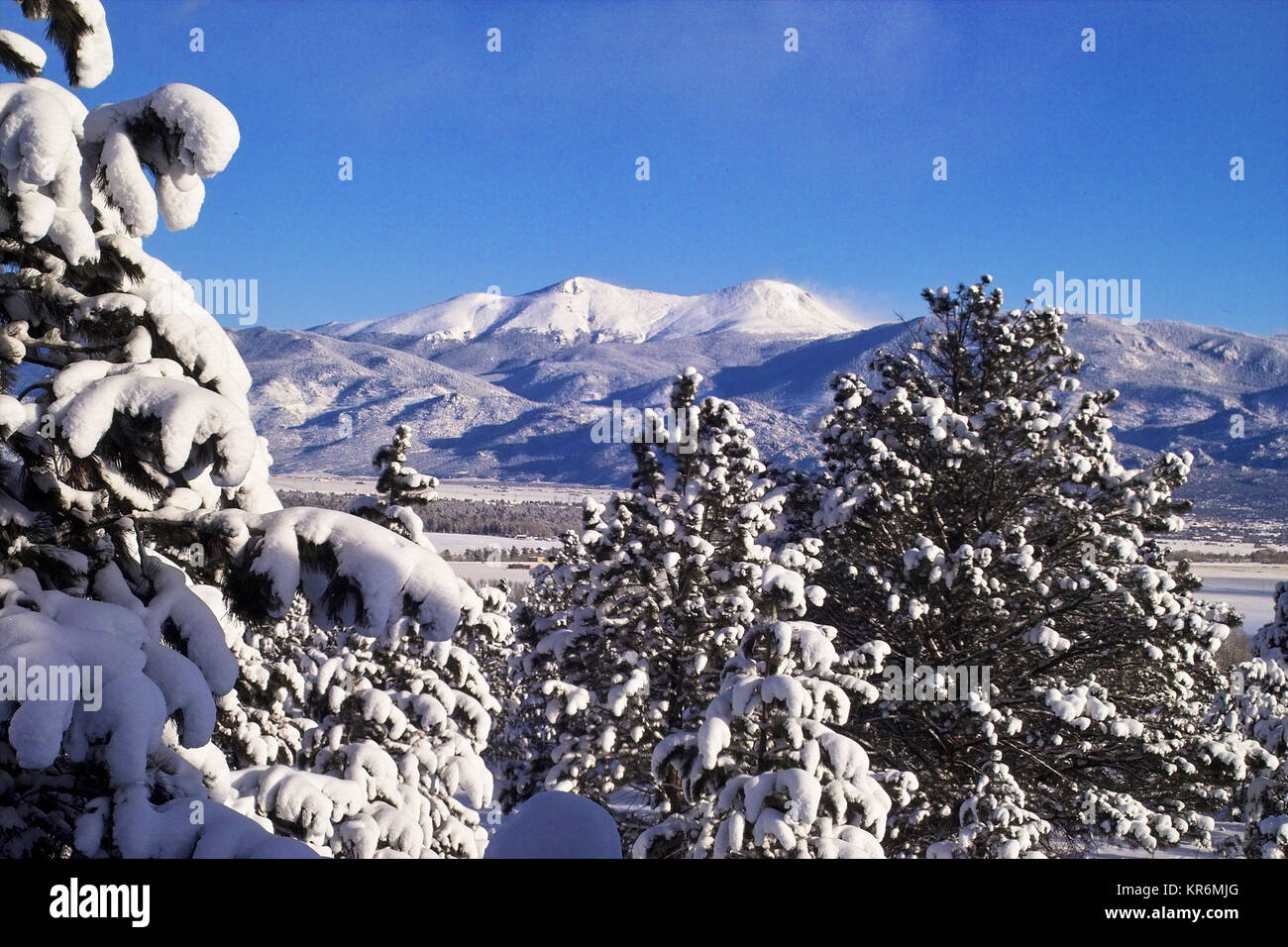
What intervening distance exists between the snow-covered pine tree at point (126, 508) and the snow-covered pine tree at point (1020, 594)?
35.3 ft

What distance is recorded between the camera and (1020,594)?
1502 cm

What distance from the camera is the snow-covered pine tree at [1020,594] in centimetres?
1328

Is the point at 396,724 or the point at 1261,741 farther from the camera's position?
the point at 1261,741

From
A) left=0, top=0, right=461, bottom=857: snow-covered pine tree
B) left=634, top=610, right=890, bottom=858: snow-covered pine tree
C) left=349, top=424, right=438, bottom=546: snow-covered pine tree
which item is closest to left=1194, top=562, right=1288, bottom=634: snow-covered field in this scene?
left=349, top=424, right=438, bottom=546: snow-covered pine tree

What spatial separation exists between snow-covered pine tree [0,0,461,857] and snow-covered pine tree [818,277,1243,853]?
35.3 feet

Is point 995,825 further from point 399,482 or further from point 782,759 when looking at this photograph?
point 399,482

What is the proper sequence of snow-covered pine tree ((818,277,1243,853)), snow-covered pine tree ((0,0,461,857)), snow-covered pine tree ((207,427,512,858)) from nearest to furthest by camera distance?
snow-covered pine tree ((0,0,461,857)) → snow-covered pine tree ((207,427,512,858)) → snow-covered pine tree ((818,277,1243,853))

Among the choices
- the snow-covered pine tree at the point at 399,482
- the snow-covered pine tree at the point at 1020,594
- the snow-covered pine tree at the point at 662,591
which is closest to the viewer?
the snow-covered pine tree at the point at 399,482

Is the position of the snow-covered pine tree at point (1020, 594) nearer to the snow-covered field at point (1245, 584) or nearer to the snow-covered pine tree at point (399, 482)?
the snow-covered pine tree at point (399, 482)

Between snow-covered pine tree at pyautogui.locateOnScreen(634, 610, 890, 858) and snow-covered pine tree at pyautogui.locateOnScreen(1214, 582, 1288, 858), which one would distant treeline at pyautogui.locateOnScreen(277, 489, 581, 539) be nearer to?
snow-covered pine tree at pyautogui.locateOnScreen(1214, 582, 1288, 858)

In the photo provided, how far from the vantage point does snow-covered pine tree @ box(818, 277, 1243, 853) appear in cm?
1328

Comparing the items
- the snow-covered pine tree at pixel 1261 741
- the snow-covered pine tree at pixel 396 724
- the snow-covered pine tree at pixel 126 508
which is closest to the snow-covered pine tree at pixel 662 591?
the snow-covered pine tree at pixel 396 724

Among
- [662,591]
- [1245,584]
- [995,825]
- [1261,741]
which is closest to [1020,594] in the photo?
[1261,741]

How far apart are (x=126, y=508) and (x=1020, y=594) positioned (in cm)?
1416
